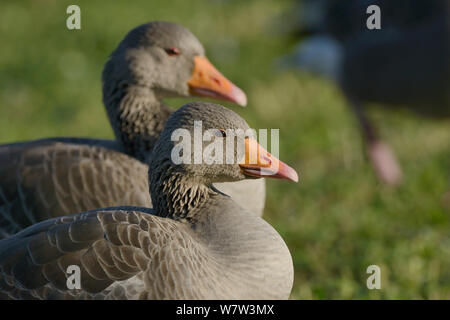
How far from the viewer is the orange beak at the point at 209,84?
14.9 feet

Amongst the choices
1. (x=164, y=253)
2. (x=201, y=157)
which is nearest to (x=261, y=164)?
(x=201, y=157)

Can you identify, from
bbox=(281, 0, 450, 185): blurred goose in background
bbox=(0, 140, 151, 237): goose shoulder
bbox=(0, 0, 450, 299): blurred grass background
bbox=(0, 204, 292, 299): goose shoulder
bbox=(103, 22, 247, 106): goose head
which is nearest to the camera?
bbox=(0, 204, 292, 299): goose shoulder

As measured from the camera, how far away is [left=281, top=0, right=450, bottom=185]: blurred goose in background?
23.3 ft

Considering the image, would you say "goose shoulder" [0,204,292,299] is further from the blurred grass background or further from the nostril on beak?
the nostril on beak

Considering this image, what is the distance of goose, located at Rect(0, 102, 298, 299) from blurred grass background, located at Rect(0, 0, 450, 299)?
1.31m

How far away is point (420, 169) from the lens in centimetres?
673

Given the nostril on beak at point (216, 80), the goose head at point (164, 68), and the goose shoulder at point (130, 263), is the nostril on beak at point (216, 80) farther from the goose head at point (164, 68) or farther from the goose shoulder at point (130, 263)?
the goose shoulder at point (130, 263)

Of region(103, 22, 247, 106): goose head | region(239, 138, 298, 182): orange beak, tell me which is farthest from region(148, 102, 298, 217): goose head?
region(103, 22, 247, 106): goose head

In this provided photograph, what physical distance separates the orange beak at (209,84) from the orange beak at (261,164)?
1.19 m

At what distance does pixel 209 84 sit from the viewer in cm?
456

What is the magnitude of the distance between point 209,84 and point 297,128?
369 cm

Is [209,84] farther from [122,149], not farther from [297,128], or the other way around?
[297,128]

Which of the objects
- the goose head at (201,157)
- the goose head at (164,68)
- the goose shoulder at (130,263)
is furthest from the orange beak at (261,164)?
the goose head at (164,68)
